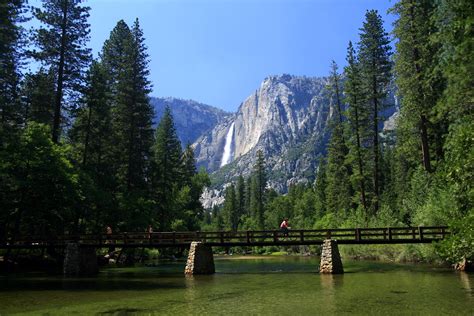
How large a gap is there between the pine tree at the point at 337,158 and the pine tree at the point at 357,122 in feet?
9.57

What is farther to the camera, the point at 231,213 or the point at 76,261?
→ the point at 231,213

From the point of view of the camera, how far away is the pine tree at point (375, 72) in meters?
40.5

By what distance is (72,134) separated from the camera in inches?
1519

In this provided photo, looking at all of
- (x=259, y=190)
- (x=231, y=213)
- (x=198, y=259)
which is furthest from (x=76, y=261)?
(x=231, y=213)

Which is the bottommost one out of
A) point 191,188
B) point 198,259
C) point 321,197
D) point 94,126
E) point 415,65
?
point 198,259

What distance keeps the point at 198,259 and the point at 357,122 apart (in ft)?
75.2

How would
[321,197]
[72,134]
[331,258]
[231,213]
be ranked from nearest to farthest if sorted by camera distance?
[331,258], [72,134], [321,197], [231,213]

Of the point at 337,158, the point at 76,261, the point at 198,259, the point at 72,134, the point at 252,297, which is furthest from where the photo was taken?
the point at 337,158

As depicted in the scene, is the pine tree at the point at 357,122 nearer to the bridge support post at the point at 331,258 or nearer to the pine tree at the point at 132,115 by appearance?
the bridge support post at the point at 331,258

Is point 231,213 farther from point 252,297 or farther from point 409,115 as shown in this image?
point 252,297

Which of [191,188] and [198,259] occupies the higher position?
[191,188]

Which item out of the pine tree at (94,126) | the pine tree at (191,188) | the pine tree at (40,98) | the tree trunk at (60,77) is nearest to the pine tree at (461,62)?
the tree trunk at (60,77)

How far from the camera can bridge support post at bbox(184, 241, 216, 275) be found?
2722 cm

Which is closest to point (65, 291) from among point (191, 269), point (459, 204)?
point (191, 269)
